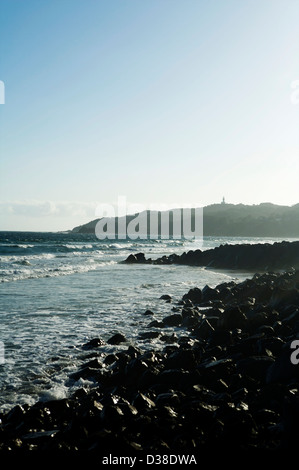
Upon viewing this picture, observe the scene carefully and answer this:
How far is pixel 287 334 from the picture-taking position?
273 inches

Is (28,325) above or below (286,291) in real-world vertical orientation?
below

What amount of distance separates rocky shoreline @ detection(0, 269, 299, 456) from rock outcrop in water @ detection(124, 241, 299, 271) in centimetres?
2271

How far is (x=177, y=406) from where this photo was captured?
4.36 m

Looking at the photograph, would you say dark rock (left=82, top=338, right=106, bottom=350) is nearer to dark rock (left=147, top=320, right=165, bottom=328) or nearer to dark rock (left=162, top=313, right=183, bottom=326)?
dark rock (left=147, top=320, right=165, bottom=328)

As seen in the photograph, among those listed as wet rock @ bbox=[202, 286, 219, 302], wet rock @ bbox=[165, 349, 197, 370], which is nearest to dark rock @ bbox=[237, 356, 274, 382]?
wet rock @ bbox=[165, 349, 197, 370]

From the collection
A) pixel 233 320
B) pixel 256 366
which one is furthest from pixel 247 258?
pixel 256 366

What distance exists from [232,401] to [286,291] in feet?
21.9

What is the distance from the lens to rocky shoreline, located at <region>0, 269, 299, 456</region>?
3.50 m

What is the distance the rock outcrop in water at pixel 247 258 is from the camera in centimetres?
2875

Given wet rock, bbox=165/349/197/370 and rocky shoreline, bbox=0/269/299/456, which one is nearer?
rocky shoreline, bbox=0/269/299/456

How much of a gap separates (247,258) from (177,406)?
2754 cm

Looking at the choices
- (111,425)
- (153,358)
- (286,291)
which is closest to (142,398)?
(111,425)

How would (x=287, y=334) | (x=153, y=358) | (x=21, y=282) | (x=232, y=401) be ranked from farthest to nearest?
(x=21, y=282) → (x=287, y=334) → (x=153, y=358) → (x=232, y=401)
